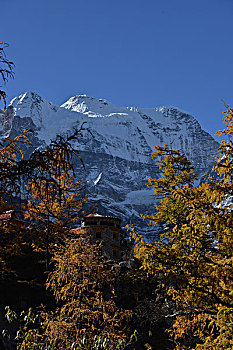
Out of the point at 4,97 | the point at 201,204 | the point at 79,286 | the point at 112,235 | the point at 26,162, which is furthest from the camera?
the point at 112,235

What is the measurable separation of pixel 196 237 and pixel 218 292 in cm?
134

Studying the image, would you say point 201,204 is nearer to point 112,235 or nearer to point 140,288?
point 140,288

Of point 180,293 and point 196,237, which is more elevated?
point 196,237

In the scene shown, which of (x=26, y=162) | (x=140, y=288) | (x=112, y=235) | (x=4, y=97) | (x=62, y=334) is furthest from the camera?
(x=112, y=235)

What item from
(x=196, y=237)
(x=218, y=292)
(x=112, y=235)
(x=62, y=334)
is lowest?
(x=62, y=334)

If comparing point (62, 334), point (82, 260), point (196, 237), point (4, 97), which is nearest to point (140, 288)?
point (82, 260)

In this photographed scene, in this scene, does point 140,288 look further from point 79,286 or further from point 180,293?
point 180,293

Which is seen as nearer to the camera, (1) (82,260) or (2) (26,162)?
(2) (26,162)

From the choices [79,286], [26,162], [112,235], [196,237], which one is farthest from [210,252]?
[112,235]

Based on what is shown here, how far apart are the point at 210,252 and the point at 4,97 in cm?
634

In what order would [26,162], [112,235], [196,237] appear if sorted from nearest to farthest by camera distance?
[26,162]
[196,237]
[112,235]

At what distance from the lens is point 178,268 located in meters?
8.48

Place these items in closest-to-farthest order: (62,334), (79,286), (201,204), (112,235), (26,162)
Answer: (26,162), (201,204), (62,334), (79,286), (112,235)

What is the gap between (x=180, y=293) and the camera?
921 cm
